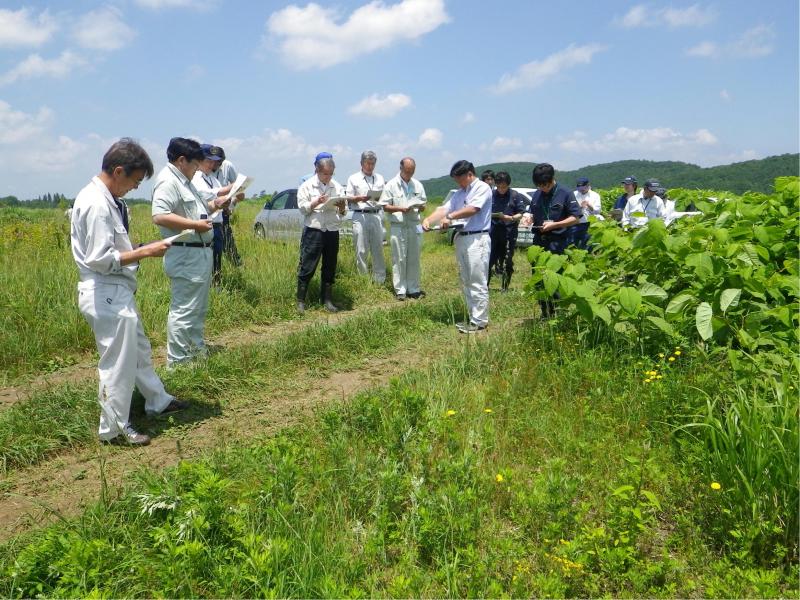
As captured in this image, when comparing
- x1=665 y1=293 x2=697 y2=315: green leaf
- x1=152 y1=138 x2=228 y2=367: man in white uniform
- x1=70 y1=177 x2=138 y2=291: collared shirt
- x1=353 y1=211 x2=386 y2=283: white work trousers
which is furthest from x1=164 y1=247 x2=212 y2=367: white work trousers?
x1=353 y1=211 x2=386 y2=283: white work trousers

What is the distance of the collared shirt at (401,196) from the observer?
8227 mm

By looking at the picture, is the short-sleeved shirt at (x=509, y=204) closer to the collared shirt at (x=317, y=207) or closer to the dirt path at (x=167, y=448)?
the collared shirt at (x=317, y=207)

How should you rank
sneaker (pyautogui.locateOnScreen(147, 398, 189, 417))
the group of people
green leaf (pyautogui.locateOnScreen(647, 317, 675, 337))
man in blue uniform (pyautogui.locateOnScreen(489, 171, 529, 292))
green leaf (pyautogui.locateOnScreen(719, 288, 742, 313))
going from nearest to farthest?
1. the group of people
2. green leaf (pyautogui.locateOnScreen(719, 288, 742, 313))
3. green leaf (pyautogui.locateOnScreen(647, 317, 675, 337))
4. sneaker (pyautogui.locateOnScreen(147, 398, 189, 417))
5. man in blue uniform (pyautogui.locateOnScreen(489, 171, 529, 292))

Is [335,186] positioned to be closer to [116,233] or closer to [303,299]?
[303,299]

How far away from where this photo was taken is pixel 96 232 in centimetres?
343

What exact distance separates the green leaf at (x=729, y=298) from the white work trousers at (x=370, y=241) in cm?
576

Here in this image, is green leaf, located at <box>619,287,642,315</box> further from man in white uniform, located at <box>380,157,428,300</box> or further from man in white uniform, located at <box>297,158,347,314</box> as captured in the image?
man in white uniform, located at <box>380,157,428,300</box>

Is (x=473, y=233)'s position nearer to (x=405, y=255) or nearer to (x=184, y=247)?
(x=405, y=255)

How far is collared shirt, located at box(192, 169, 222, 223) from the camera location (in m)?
6.93

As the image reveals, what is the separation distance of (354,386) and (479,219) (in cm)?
272

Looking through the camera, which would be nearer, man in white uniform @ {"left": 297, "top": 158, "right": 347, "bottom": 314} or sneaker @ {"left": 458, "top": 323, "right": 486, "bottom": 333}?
sneaker @ {"left": 458, "top": 323, "right": 486, "bottom": 333}

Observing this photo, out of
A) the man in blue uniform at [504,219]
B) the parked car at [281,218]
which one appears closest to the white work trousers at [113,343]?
the man in blue uniform at [504,219]

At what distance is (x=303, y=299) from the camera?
7477 millimetres

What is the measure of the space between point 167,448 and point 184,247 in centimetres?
189
